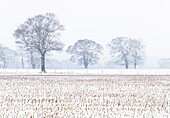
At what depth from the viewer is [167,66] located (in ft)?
420

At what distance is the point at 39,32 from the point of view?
6091 centimetres

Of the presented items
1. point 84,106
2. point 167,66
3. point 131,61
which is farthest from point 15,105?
point 167,66

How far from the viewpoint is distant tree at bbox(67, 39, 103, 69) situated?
8744 centimetres

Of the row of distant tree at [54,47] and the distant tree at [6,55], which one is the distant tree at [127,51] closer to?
the row of distant tree at [54,47]

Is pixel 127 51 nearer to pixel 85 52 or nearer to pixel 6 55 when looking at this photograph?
pixel 85 52

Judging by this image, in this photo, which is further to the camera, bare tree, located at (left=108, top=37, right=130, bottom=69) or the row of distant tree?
bare tree, located at (left=108, top=37, right=130, bottom=69)

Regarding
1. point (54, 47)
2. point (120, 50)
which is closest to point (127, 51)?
point (120, 50)

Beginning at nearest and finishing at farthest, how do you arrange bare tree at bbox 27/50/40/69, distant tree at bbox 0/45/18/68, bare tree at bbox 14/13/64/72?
bare tree at bbox 14/13/64/72 → bare tree at bbox 27/50/40/69 → distant tree at bbox 0/45/18/68

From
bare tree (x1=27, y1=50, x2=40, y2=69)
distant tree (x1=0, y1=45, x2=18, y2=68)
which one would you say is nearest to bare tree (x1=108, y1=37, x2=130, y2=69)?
bare tree (x1=27, y1=50, x2=40, y2=69)

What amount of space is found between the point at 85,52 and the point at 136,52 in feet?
49.1

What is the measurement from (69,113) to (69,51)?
76381mm

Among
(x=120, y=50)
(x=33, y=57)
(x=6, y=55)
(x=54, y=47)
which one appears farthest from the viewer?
(x=6, y=55)

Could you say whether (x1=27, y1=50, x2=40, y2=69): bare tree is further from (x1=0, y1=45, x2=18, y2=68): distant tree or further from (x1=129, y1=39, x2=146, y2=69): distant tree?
(x1=129, y1=39, x2=146, y2=69): distant tree

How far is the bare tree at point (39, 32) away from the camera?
6034 cm
